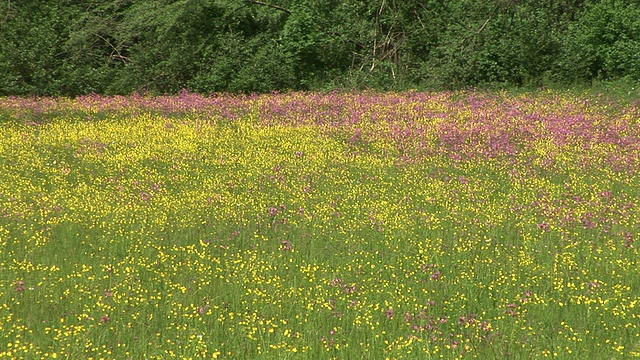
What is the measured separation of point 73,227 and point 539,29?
67.5 feet

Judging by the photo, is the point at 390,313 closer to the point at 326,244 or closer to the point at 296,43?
the point at 326,244

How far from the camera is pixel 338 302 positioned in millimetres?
5320

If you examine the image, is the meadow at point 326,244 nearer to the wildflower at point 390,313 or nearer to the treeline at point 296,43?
the wildflower at point 390,313

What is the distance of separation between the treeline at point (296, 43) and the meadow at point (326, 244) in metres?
10.4

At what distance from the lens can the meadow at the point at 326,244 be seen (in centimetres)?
472

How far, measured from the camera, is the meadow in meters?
4.72

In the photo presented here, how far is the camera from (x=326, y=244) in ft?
22.8

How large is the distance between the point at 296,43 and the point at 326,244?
2113cm

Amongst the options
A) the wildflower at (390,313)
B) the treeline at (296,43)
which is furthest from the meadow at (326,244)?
the treeline at (296,43)

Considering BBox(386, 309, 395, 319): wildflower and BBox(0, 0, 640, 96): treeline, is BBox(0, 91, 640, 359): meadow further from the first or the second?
BBox(0, 0, 640, 96): treeline

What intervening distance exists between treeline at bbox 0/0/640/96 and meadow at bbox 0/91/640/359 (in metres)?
10.4

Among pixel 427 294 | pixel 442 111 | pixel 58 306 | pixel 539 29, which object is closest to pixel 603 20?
pixel 539 29

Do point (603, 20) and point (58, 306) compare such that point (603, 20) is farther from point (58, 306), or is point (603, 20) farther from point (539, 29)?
point (58, 306)

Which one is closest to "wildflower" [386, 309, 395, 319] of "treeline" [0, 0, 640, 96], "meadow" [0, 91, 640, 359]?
"meadow" [0, 91, 640, 359]
